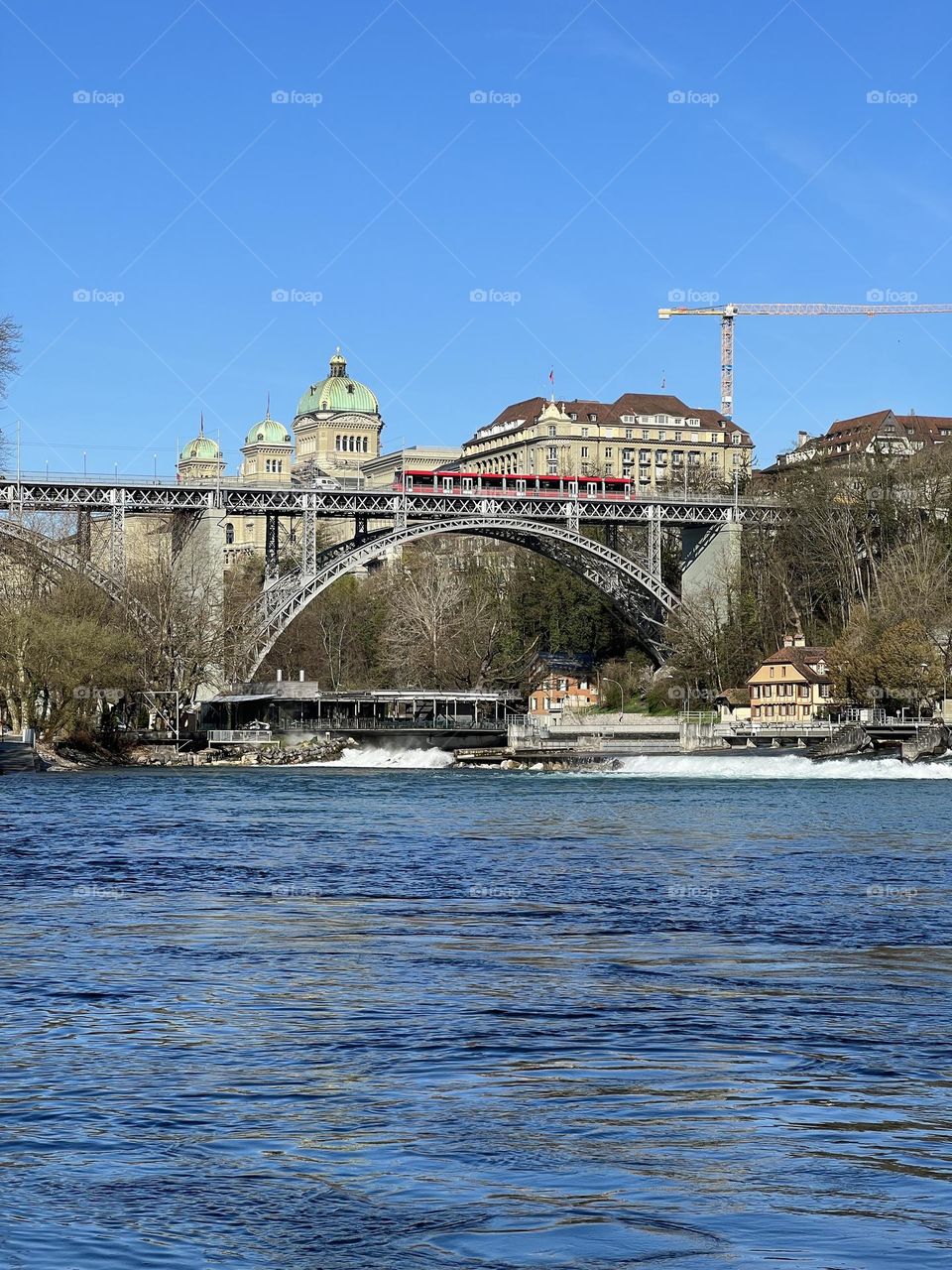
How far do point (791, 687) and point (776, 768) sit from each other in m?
17.8

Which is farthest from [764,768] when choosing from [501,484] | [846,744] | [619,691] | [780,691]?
[619,691]

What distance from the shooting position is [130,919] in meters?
21.9

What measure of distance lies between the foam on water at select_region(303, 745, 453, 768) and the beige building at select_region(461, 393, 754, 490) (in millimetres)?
85192

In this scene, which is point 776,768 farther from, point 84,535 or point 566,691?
point 566,691

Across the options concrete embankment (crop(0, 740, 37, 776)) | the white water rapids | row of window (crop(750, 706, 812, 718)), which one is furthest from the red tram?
concrete embankment (crop(0, 740, 37, 776))

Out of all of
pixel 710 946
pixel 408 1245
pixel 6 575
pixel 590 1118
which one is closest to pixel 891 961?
pixel 710 946

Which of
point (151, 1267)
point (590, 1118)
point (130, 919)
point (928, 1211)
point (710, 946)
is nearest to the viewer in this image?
point (151, 1267)

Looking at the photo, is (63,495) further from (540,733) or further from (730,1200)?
(730,1200)

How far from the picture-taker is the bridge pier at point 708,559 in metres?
108

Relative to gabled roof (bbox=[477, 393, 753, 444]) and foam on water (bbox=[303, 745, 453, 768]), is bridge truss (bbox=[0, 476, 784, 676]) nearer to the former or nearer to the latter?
foam on water (bbox=[303, 745, 453, 768])

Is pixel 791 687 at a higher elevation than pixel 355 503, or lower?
lower

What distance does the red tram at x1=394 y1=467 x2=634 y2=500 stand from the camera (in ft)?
332

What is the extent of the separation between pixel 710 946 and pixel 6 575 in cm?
7026

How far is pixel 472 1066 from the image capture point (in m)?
13.0
